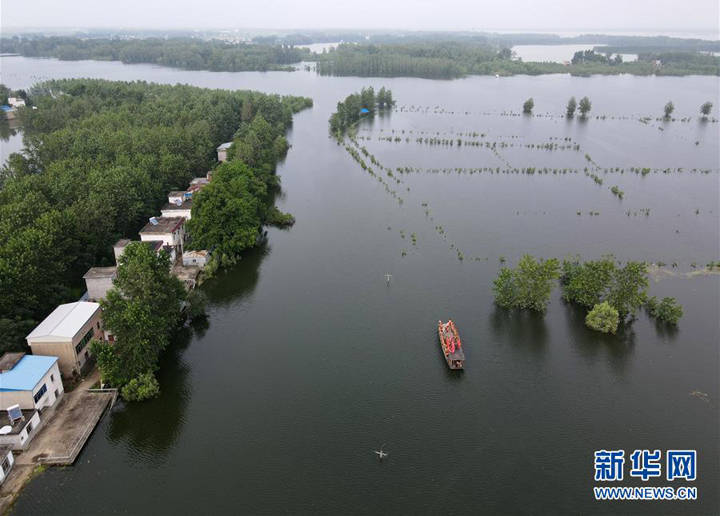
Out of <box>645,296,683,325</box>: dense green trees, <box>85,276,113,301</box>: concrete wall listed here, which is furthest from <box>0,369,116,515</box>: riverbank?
<box>645,296,683,325</box>: dense green trees

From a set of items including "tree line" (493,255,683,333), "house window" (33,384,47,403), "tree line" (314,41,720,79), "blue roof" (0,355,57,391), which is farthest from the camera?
"tree line" (314,41,720,79)

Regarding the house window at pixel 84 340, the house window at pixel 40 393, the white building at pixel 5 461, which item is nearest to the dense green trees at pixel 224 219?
the house window at pixel 84 340

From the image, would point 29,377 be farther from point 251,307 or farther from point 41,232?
point 251,307

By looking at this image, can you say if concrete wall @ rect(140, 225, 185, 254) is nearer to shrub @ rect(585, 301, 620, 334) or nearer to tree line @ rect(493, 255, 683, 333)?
tree line @ rect(493, 255, 683, 333)

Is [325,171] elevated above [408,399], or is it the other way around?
[325,171]

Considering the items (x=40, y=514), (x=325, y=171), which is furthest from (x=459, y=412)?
(x=325, y=171)

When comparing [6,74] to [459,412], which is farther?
[6,74]

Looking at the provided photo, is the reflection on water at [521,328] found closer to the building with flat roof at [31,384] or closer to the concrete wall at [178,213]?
the building with flat roof at [31,384]
